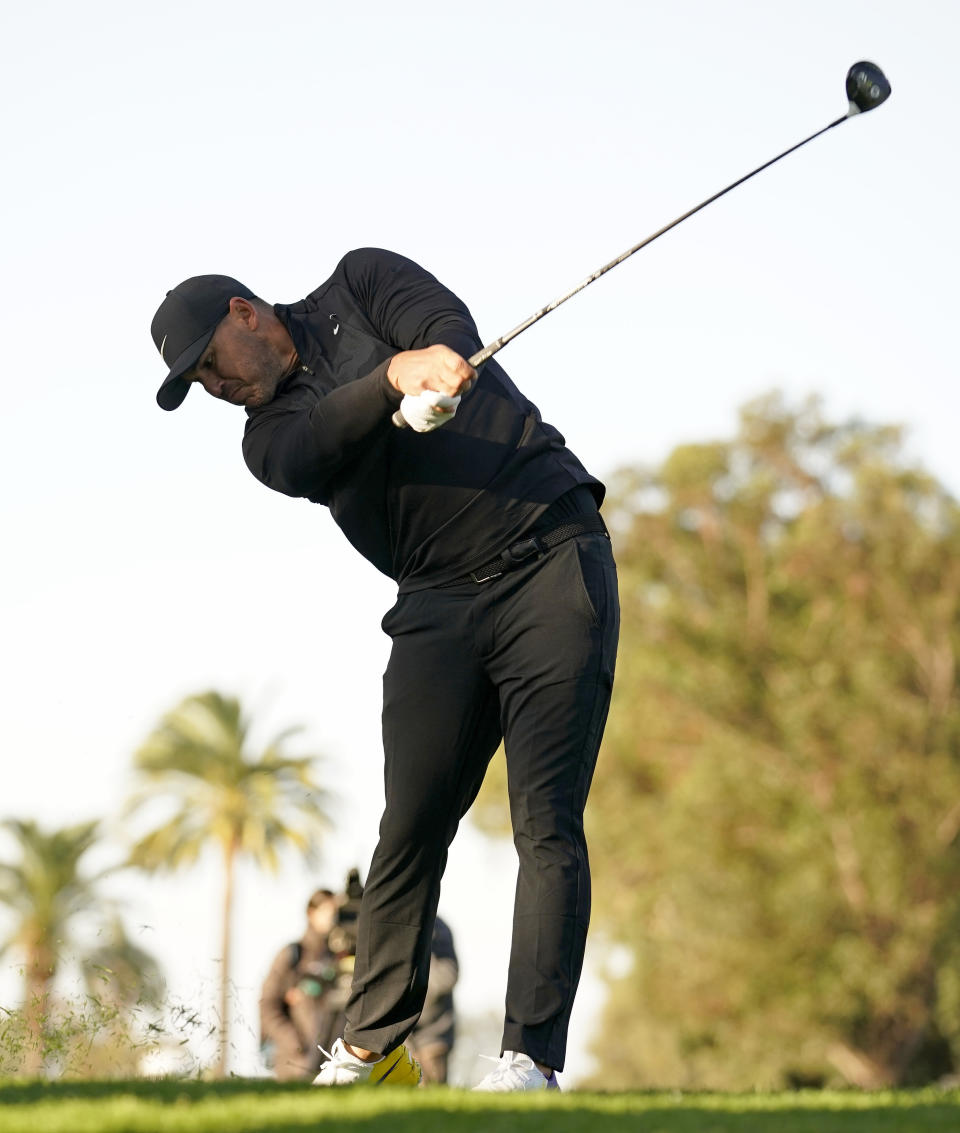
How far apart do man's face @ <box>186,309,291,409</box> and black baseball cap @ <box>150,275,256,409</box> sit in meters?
0.03

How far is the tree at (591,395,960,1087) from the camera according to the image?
3150 cm

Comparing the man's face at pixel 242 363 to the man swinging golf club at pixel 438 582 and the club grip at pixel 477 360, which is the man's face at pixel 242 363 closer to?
the man swinging golf club at pixel 438 582

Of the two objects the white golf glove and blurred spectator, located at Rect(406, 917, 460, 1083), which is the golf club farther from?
blurred spectator, located at Rect(406, 917, 460, 1083)

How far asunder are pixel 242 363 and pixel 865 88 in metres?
2.33

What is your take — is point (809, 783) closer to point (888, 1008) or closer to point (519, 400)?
point (888, 1008)

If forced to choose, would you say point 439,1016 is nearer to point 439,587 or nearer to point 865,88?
point 439,587

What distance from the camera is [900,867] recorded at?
31.7m

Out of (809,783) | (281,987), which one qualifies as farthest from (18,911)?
(281,987)

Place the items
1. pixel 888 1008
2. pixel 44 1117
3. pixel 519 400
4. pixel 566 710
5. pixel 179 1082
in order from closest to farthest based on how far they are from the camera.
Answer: pixel 44 1117 → pixel 179 1082 → pixel 566 710 → pixel 519 400 → pixel 888 1008

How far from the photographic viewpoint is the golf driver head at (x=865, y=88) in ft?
19.3

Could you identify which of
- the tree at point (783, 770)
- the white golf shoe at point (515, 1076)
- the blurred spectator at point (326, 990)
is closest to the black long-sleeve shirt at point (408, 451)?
the white golf shoe at point (515, 1076)

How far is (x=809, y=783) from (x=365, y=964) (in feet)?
93.7

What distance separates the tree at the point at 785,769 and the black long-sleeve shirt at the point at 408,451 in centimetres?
2711

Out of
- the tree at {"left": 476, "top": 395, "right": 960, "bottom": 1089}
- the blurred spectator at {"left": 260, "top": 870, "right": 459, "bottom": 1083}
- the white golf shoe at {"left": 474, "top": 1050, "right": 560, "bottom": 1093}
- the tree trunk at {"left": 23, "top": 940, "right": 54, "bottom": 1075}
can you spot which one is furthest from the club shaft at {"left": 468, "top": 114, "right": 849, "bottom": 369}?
the tree at {"left": 476, "top": 395, "right": 960, "bottom": 1089}
